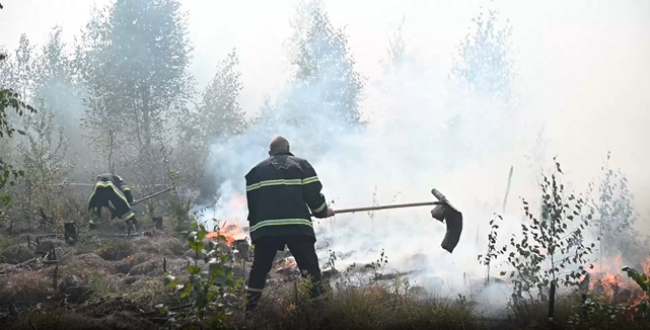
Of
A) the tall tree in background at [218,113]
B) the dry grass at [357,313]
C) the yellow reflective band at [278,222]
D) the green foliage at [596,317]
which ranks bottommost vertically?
the green foliage at [596,317]

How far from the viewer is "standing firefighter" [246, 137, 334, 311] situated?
5.70 meters

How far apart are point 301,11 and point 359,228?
1660cm

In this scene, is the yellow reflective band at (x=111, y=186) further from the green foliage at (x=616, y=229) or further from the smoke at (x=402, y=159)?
the green foliage at (x=616, y=229)

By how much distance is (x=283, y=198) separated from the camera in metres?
5.80

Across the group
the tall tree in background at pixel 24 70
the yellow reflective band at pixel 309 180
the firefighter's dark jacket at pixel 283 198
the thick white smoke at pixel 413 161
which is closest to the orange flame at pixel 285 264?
the thick white smoke at pixel 413 161

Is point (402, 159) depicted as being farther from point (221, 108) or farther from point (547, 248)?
point (547, 248)

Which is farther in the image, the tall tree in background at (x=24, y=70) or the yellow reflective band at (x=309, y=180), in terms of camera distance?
the tall tree in background at (x=24, y=70)

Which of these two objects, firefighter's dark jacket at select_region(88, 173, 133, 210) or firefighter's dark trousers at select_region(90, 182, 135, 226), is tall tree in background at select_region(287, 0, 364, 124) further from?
firefighter's dark trousers at select_region(90, 182, 135, 226)

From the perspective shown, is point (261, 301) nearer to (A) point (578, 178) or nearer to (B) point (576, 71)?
(A) point (578, 178)

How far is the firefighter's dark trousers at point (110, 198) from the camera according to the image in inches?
418

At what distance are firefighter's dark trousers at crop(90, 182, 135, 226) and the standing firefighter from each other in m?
5.63

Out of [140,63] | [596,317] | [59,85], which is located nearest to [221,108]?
[140,63]

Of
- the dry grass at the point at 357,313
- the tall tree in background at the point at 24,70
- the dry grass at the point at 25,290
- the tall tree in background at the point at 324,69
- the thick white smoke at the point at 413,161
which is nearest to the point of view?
the dry grass at the point at 357,313

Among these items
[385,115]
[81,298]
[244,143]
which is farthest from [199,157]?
[81,298]
